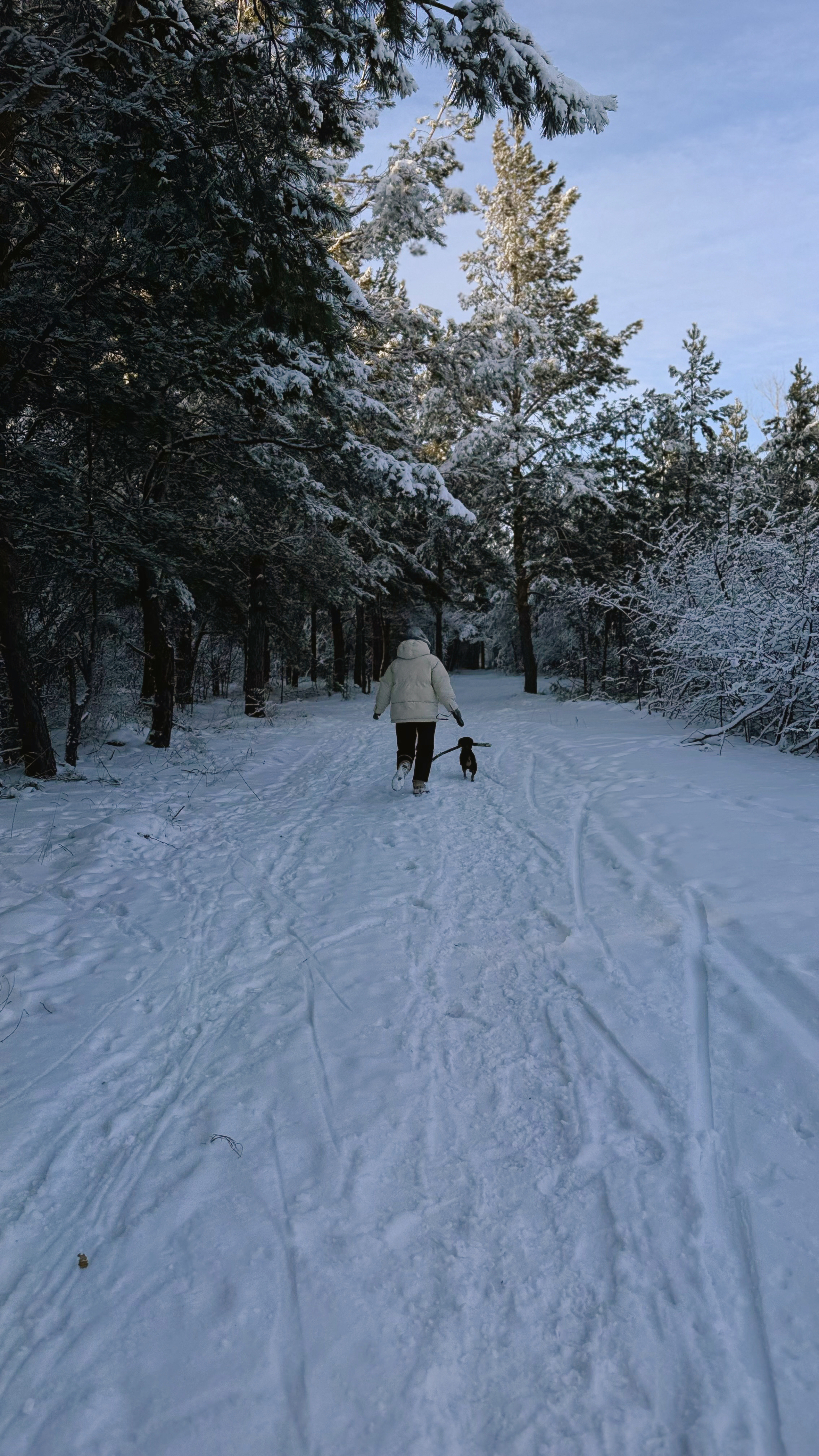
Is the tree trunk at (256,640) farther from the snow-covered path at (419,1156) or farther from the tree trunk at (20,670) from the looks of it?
the snow-covered path at (419,1156)

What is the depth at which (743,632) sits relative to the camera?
9.34 metres

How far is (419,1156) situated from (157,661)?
34.3 ft

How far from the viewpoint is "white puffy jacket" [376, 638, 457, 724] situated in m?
8.48

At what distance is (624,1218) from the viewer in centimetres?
235

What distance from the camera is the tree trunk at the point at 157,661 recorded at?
11203 mm

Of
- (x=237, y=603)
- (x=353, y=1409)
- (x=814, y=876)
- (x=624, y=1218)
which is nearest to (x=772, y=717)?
(x=814, y=876)

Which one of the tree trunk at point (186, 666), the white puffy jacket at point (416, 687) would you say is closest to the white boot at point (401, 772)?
the white puffy jacket at point (416, 687)

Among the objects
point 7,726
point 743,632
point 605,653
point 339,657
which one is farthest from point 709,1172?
point 339,657

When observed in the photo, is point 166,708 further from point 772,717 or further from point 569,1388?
point 569,1388

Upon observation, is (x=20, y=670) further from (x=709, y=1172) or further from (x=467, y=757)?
(x=709, y=1172)

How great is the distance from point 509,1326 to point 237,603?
701 inches

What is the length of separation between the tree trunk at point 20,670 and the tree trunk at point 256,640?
27.1ft

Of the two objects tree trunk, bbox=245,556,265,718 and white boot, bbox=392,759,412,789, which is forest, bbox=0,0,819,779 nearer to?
tree trunk, bbox=245,556,265,718

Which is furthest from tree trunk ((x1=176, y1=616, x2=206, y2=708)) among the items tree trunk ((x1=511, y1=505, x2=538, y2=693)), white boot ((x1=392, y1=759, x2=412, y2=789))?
white boot ((x1=392, y1=759, x2=412, y2=789))
